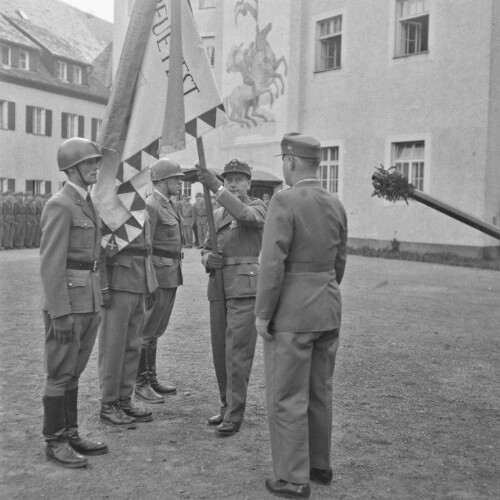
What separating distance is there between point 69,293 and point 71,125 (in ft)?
123

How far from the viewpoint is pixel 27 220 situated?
24.8 m

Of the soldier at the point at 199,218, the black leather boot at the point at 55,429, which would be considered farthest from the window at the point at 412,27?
the black leather boot at the point at 55,429

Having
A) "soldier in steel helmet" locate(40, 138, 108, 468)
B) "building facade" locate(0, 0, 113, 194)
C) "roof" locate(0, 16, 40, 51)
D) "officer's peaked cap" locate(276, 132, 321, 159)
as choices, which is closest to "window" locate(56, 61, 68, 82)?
"building facade" locate(0, 0, 113, 194)

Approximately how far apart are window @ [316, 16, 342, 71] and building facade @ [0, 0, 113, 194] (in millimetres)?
17011

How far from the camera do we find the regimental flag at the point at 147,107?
5230 millimetres

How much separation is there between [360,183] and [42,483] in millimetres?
19698

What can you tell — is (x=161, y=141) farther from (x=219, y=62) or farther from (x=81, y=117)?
(x=81, y=117)

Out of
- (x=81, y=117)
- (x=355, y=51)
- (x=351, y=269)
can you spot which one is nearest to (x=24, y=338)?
(x=351, y=269)

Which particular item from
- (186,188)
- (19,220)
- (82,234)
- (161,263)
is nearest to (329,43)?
(186,188)

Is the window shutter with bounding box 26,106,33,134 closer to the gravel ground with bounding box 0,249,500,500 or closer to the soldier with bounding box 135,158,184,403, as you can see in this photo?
the gravel ground with bounding box 0,249,500,500

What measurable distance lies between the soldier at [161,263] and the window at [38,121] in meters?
32.8

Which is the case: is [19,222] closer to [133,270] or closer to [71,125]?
[71,125]

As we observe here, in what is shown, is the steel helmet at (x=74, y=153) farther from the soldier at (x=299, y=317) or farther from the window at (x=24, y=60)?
the window at (x=24, y=60)

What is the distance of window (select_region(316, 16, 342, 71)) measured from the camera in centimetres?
2414
